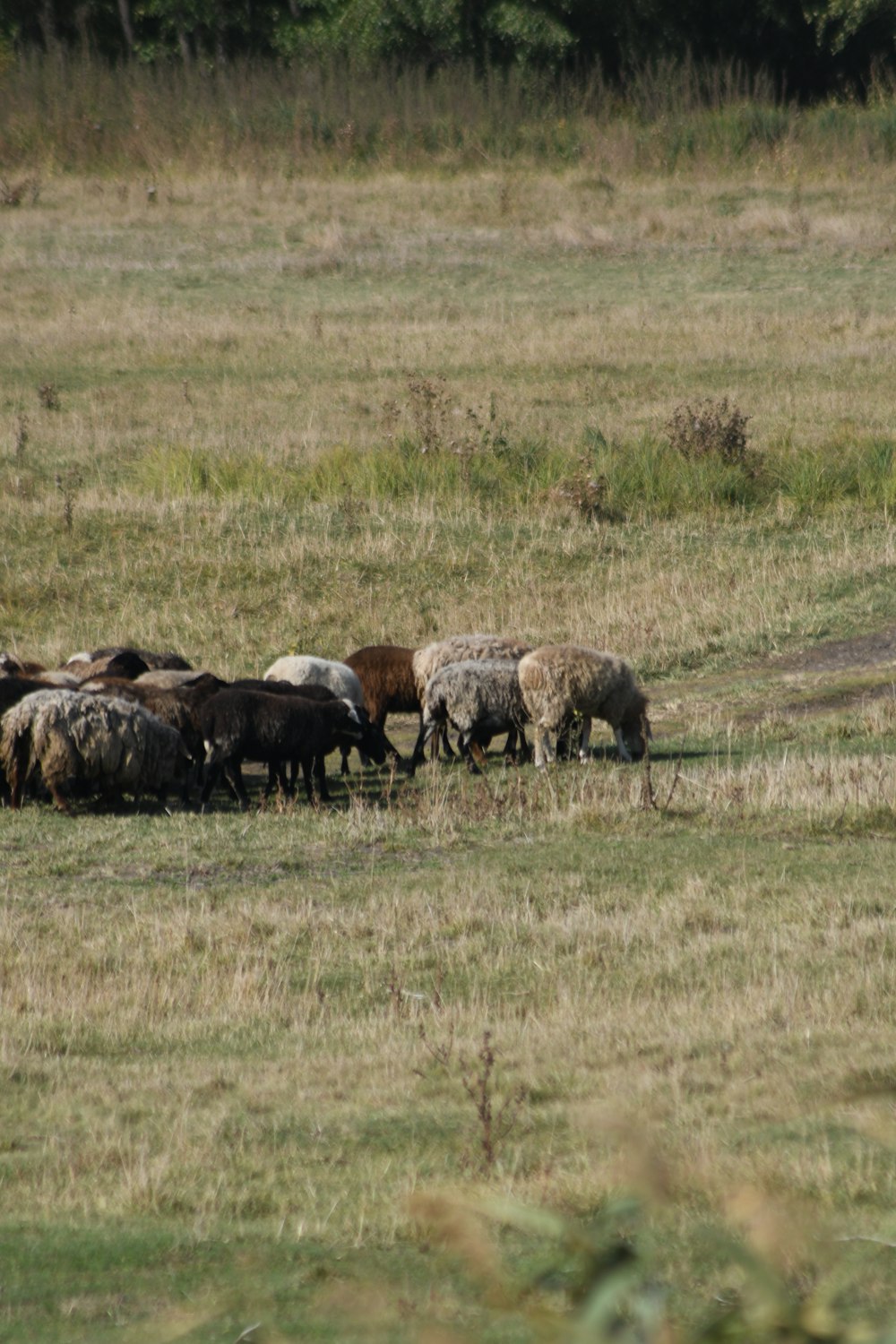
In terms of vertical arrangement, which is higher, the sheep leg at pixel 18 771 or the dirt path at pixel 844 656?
the sheep leg at pixel 18 771

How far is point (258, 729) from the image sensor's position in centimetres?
1448

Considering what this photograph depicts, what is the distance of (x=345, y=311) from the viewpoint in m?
38.3

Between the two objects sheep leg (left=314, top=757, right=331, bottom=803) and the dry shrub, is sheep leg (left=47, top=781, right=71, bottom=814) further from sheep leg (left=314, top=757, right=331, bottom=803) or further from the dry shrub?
the dry shrub

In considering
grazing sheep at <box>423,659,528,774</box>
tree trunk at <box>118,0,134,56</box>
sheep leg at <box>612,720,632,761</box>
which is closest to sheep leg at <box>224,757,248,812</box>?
grazing sheep at <box>423,659,528,774</box>

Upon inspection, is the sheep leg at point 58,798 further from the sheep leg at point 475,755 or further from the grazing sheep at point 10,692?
the sheep leg at point 475,755

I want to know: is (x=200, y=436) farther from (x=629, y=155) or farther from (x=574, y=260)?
(x=629, y=155)

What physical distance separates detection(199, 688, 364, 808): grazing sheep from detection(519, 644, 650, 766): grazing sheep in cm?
195

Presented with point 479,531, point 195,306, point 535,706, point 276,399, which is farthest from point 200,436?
point 535,706

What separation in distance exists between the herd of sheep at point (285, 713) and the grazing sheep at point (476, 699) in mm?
12

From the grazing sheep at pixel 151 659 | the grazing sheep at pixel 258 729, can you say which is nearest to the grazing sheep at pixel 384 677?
the grazing sheep at pixel 151 659

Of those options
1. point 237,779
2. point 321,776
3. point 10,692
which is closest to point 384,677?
point 321,776

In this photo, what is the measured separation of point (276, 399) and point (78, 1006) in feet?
80.8

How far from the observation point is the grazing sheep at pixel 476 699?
51.7 feet

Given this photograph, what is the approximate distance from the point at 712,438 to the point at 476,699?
1288 centimetres
